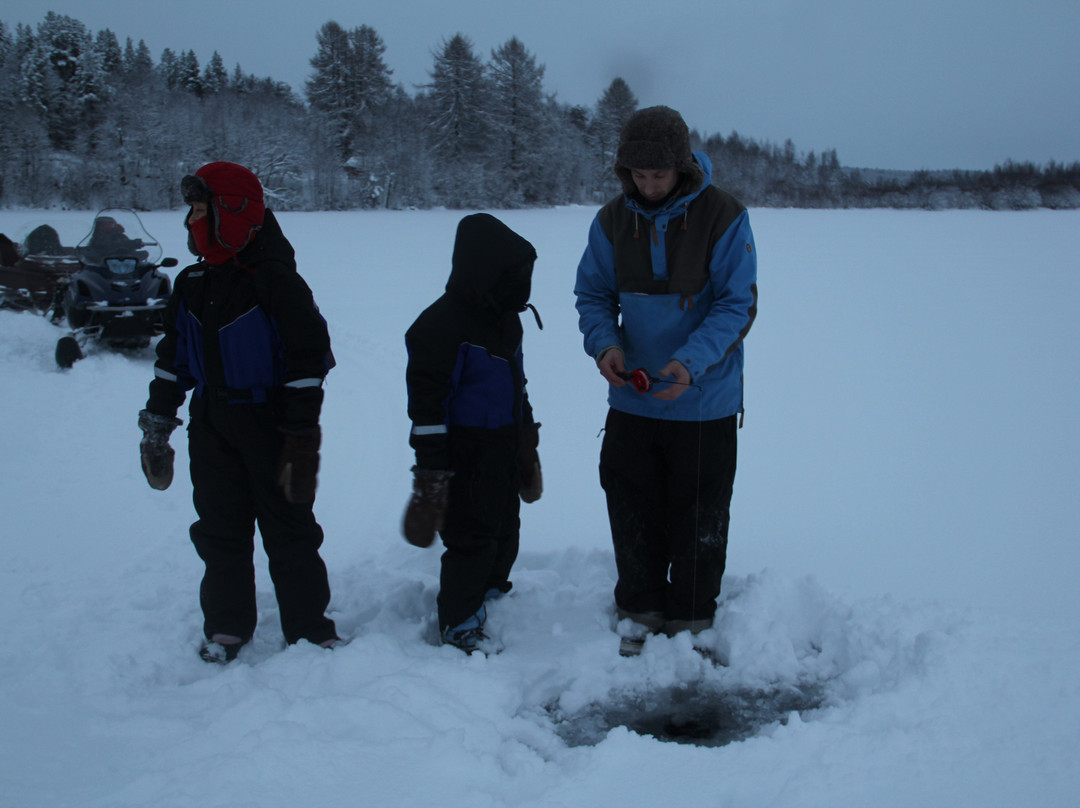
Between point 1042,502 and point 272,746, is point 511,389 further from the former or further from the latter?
point 1042,502

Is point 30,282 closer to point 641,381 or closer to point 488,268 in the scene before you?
point 488,268

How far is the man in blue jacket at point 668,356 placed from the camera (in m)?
2.40

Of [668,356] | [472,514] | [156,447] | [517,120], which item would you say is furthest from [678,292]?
[517,120]

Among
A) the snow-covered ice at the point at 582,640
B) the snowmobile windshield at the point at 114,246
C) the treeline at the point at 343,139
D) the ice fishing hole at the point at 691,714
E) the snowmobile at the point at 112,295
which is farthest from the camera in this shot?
the treeline at the point at 343,139

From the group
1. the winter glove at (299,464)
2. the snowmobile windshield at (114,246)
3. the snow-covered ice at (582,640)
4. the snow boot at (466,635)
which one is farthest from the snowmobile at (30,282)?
the snow boot at (466,635)

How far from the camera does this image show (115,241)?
7492 millimetres

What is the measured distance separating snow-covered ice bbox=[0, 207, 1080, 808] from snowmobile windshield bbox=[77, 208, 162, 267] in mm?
1596

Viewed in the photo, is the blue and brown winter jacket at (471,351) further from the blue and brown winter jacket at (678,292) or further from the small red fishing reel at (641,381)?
the small red fishing reel at (641,381)

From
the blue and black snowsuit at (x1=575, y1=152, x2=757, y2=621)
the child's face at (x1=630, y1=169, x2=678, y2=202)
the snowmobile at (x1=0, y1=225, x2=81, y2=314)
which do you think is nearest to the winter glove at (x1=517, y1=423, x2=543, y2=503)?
the blue and black snowsuit at (x1=575, y1=152, x2=757, y2=621)

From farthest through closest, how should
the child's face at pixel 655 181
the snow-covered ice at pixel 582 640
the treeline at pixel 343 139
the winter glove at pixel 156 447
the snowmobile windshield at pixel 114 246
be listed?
the treeline at pixel 343 139 < the snowmobile windshield at pixel 114 246 < the winter glove at pixel 156 447 < the child's face at pixel 655 181 < the snow-covered ice at pixel 582 640

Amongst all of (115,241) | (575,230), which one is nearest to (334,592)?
(115,241)

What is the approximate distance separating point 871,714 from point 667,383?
3.77 feet

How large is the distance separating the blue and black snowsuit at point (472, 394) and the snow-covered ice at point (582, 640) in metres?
0.36

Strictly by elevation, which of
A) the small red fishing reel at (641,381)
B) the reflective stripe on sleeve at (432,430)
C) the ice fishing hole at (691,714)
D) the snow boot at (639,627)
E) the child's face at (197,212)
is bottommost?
the ice fishing hole at (691,714)
